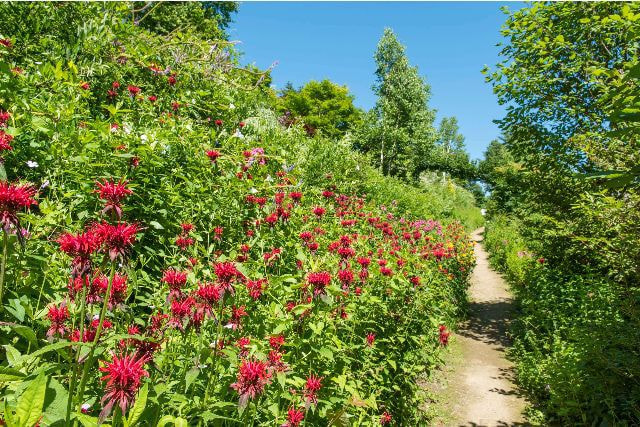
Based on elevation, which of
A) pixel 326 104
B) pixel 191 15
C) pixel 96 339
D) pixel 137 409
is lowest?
pixel 137 409

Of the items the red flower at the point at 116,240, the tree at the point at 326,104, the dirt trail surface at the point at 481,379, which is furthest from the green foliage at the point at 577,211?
the tree at the point at 326,104

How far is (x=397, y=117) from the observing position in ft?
84.3

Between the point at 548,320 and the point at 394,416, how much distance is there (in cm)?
506

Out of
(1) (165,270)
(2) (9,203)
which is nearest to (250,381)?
(2) (9,203)

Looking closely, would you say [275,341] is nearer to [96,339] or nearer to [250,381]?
[250,381]

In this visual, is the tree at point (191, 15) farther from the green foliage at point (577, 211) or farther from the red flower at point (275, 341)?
the red flower at point (275, 341)

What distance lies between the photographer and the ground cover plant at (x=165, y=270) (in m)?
1.29

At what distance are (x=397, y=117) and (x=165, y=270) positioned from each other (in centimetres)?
2507

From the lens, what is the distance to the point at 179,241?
2.63m

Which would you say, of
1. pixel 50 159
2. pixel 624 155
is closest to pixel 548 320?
pixel 624 155

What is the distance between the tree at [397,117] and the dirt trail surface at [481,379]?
14.3 m

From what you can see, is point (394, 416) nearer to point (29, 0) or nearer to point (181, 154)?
point (181, 154)

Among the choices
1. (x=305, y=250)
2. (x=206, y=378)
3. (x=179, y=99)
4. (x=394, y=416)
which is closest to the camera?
(x=206, y=378)

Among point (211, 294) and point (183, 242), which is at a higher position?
point (183, 242)
